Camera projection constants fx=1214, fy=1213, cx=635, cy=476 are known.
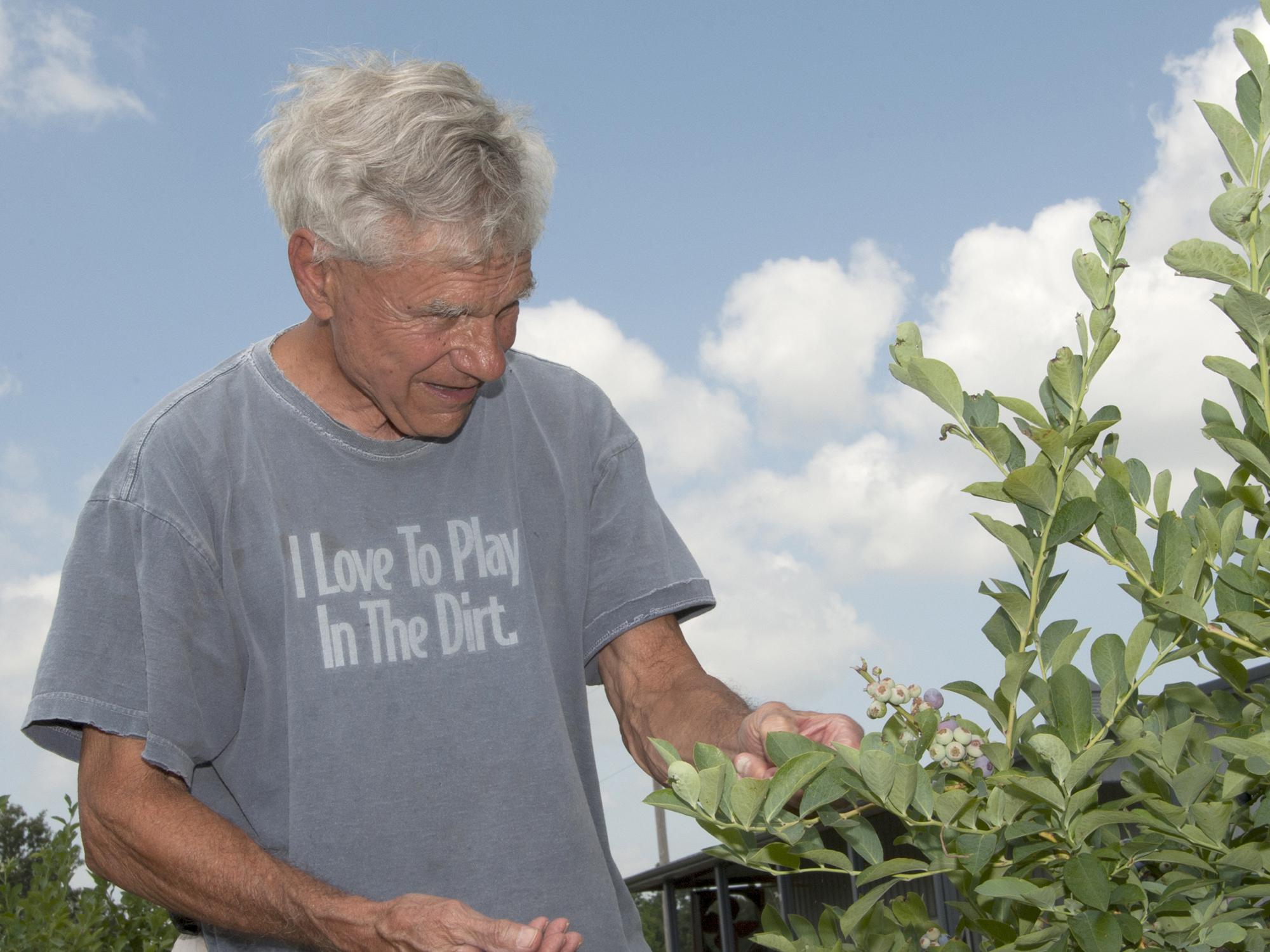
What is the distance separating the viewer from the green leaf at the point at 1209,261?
1207 millimetres

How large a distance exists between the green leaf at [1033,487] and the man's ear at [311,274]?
154 cm

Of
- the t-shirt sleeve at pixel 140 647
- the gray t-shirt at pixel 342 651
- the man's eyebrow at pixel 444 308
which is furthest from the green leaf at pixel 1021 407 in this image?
the t-shirt sleeve at pixel 140 647

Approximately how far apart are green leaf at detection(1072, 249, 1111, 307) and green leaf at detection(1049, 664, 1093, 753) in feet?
0.94

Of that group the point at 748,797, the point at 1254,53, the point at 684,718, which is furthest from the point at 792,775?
the point at 684,718

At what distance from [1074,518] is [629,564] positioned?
148 cm

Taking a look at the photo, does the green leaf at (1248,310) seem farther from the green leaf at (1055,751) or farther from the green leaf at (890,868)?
the green leaf at (890,868)

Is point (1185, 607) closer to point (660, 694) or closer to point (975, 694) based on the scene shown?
point (975, 694)

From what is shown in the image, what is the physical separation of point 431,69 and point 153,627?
1209mm

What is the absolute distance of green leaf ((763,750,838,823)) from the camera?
1.02 m

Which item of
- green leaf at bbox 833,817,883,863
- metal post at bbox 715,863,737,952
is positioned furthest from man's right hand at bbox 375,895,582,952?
metal post at bbox 715,863,737,952

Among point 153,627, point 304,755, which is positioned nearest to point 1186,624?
point 304,755

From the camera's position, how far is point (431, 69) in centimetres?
244

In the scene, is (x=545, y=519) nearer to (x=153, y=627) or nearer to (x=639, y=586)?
(x=639, y=586)

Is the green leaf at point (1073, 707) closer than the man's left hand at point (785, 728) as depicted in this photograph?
Yes
